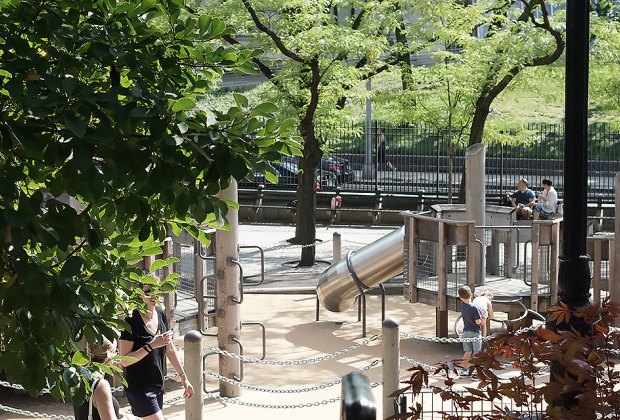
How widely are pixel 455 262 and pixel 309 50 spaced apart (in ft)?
23.7

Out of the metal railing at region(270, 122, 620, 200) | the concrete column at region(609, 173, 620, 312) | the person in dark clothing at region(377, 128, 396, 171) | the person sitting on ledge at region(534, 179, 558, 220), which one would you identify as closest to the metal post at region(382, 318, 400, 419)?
the concrete column at region(609, 173, 620, 312)

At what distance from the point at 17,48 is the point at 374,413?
7.72 feet

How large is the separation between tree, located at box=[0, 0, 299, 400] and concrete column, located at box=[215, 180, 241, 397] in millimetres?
7359

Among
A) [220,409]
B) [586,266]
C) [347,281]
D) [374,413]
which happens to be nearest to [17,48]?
[374,413]

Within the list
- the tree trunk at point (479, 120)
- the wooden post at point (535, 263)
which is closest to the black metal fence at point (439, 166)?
the tree trunk at point (479, 120)

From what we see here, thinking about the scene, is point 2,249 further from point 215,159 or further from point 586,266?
point 586,266

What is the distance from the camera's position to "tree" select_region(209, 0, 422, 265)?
810 inches

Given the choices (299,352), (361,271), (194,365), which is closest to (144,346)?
(194,365)

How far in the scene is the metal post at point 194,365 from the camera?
A: 32.9 feet

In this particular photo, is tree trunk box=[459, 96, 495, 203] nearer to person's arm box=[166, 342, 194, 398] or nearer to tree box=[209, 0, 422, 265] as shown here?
tree box=[209, 0, 422, 265]

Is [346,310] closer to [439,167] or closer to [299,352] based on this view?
[299,352]

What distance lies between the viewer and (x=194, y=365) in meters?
10.1

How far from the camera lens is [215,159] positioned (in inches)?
188

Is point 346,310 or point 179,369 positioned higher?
point 179,369
